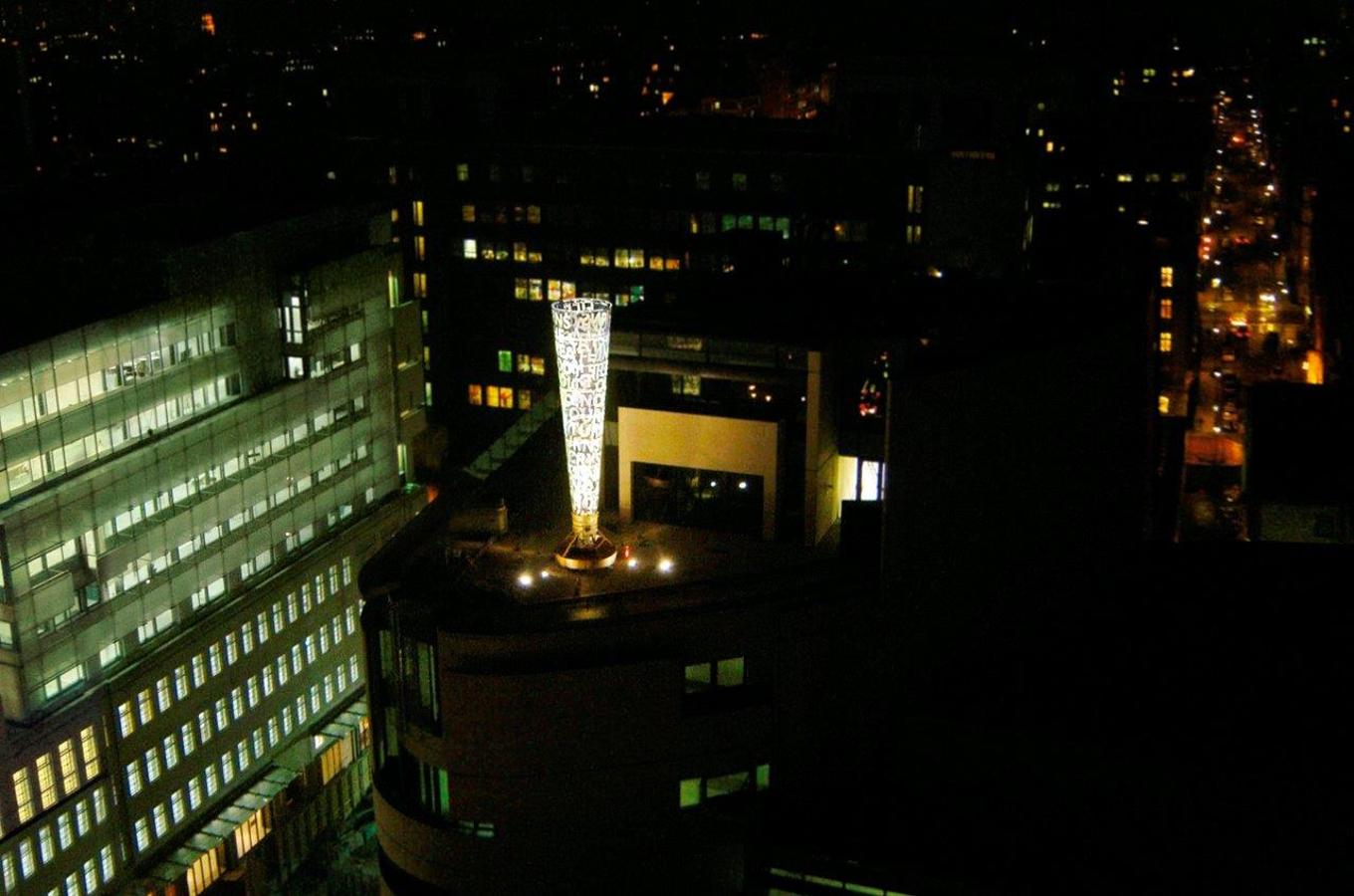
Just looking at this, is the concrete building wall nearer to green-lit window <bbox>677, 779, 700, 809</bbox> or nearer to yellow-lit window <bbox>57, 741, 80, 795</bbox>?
green-lit window <bbox>677, 779, 700, 809</bbox>

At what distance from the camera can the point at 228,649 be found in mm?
53750

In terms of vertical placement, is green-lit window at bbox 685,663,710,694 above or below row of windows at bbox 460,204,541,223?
below

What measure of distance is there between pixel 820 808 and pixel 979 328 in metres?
11.5

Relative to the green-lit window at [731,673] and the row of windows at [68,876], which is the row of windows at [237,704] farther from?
the green-lit window at [731,673]

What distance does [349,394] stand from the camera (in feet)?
201

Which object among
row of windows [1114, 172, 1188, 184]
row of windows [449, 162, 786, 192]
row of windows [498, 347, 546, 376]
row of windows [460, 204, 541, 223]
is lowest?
row of windows [498, 347, 546, 376]

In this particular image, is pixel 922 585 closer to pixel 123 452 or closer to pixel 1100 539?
pixel 1100 539

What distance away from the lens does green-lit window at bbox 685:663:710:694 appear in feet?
90.8

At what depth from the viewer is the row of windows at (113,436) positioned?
43.9m

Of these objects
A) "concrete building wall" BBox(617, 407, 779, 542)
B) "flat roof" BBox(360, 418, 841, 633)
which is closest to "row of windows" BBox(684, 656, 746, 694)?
"flat roof" BBox(360, 418, 841, 633)

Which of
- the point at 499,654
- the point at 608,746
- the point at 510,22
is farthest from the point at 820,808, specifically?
the point at 510,22

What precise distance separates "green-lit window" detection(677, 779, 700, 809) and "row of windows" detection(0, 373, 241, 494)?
2715cm

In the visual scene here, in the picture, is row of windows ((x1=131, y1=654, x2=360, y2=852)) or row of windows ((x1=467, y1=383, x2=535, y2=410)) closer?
row of windows ((x1=131, y1=654, x2=360, y2=852))

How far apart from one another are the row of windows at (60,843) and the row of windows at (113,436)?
1113cm
